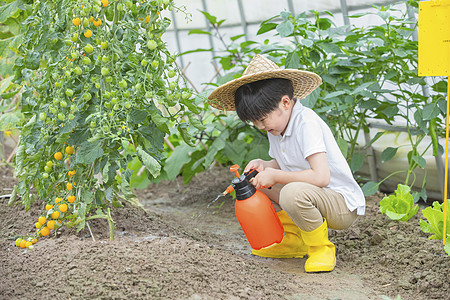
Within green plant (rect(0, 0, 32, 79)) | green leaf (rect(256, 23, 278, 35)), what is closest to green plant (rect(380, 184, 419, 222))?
green leaf (rect(256, 23, 278, 35))

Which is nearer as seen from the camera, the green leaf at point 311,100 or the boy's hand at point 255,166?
the boy's hand at point 255,166

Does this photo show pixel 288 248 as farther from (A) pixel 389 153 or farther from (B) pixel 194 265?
(A) pixel 389 153

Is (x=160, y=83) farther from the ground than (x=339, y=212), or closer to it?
farther from the ground

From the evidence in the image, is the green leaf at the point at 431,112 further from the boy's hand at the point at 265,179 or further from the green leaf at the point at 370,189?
the boy's hand at the point at 265,179

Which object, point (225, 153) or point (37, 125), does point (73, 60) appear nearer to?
point (37, 125)

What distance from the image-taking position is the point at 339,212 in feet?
6.97

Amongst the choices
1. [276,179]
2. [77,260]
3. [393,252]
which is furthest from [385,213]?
[77,260]

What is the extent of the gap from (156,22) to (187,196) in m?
2.02

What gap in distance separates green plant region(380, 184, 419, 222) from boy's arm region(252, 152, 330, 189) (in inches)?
20.1

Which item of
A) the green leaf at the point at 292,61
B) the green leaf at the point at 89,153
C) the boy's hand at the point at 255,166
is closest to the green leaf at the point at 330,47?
the green leaf at the point at 292,61

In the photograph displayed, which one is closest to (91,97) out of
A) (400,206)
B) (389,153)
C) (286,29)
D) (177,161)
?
(286,29)

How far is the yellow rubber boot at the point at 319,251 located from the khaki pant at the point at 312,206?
0.03 meters

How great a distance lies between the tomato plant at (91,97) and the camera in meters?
1.81

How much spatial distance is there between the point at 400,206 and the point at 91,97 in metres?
1.46
